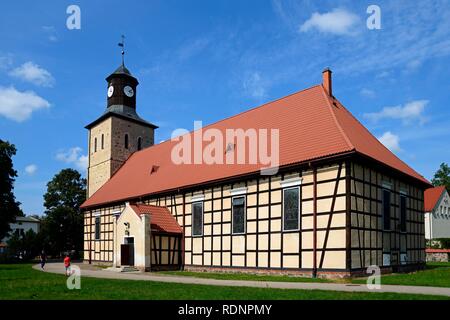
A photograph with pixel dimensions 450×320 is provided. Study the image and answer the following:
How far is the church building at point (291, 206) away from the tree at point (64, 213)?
89.2ft

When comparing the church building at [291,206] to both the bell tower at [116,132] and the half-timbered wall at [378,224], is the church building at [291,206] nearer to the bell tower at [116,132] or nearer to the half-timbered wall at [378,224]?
the half-timbered wall at [378,224]

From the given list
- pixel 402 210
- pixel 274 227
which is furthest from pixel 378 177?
pixel 274 227

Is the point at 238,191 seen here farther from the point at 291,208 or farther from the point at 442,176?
the point at 442,176

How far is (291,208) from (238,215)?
347 cm

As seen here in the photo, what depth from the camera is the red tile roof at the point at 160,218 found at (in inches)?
1015

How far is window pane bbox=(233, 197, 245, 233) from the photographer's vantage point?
73.4 ft

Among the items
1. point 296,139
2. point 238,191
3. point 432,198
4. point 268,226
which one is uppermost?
point 296,139

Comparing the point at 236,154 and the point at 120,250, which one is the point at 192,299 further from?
the point at 120,250

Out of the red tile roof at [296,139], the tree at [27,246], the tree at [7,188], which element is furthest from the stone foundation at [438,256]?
the tree at [27,246]

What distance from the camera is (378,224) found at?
20.1 m

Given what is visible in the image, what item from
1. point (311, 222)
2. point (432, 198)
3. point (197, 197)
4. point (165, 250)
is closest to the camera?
point (311, 222)

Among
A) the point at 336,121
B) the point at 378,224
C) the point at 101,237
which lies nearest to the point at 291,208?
the point at 378,224

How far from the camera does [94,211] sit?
1459 inches

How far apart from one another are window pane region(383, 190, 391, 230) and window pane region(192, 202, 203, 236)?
963 centimetres
